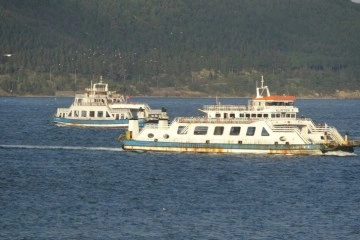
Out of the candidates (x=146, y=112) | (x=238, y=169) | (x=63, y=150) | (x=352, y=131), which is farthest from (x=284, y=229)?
(x=146, y=112)

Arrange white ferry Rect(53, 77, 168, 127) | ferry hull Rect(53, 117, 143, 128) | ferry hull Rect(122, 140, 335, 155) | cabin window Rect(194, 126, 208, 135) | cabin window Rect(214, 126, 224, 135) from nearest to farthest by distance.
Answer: ferry hull Rect(122, 140, 335, 155) → cabin window Rect(214, 126, 224, 135) → cabin window Rect(194, 126, 208, 135) → ferry hull Rect(53, 117, 143, 128) → white ferry Rect(53, 77, 168, 127)

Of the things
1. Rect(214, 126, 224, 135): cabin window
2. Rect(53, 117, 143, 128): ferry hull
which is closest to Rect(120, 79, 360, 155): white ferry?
Rect(214, 126, 224, 135): cabin window

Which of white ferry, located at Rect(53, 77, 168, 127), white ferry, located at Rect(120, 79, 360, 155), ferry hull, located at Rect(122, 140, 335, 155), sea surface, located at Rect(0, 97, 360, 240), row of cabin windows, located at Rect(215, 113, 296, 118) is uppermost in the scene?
white ferry, located at Rect(53, 77, 168, 127)

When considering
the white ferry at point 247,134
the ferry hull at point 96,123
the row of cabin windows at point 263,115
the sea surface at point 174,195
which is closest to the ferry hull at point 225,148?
the white ferry at point 247,134

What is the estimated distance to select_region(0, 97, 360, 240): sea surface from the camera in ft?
256

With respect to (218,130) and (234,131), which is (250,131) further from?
(218,130)

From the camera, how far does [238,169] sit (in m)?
112

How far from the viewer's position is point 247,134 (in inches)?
4838

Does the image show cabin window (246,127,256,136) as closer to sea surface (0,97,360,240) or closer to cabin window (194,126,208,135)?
sea surface (0,97,360,240)

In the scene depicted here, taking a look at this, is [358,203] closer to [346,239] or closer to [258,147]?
[346,239]

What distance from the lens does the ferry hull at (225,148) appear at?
398ft

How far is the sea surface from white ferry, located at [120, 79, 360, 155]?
1.38m

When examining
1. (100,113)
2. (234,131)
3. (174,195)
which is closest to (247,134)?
(234,131)

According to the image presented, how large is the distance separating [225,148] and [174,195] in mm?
30445
